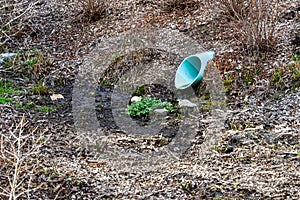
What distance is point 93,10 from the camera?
7465 millimetres

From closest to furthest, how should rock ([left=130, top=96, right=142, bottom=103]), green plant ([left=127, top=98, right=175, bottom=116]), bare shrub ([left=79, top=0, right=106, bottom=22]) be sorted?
green plant ([left=127, top=98, right=175, bottom=116]) → rock ([left=130, top=96, right=142, bottom=103]) → bare shrub ([left=79, top=0, right=106, bottom=22])

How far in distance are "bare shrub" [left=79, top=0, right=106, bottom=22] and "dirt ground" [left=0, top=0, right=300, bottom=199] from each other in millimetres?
20

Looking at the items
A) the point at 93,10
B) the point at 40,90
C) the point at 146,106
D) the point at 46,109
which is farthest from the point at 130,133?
the point at 93,10

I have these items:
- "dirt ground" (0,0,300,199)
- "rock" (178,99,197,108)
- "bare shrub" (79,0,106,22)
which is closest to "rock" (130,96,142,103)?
"dirt ground" (0,0,300,199)

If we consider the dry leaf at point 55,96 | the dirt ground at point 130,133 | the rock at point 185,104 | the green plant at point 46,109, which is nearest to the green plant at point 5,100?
the dirt ground at point 130,133

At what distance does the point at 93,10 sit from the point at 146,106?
2545mm

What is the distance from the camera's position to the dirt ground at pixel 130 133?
12.9ft

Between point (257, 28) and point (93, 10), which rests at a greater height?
point (257, 28)

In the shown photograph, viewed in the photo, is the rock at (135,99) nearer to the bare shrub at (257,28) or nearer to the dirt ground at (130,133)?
the dirt ground at (130,133)

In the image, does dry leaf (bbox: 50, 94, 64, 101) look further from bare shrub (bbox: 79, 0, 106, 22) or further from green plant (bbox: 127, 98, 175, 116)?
bare shrub (bbox: 79, 0, 106, 22)

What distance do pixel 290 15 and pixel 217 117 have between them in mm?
2223

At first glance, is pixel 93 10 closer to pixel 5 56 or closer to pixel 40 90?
pixel 5 56

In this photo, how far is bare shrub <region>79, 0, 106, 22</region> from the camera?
24.5 feet

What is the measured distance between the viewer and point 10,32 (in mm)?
7195
